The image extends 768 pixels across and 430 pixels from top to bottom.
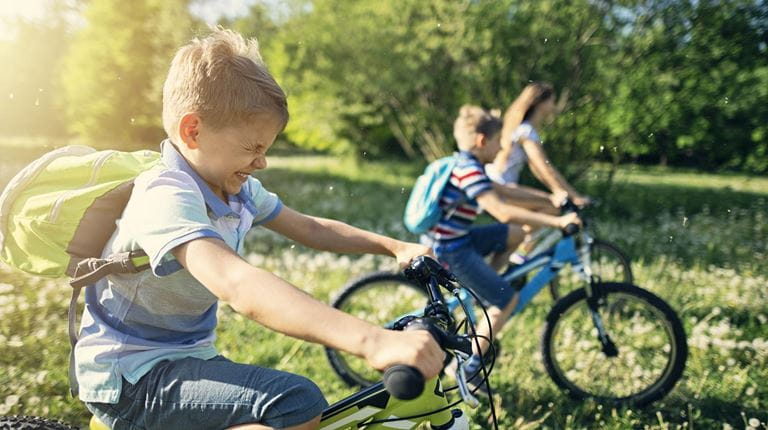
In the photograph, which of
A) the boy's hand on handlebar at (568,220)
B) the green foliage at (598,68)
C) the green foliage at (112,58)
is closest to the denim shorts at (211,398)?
the boy's hand on handlebar at (568,220)

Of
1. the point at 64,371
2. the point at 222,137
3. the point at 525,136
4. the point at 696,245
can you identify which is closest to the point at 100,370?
the point at 222,137

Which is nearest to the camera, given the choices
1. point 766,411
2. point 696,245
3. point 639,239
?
point 766,411

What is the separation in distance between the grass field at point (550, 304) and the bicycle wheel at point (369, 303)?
112mm

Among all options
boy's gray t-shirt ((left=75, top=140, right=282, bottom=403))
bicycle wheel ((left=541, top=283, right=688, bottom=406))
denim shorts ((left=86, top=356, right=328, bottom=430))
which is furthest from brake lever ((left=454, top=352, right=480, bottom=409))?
bicycle wheel ((left=541, top=283, right=688, bottom=406))

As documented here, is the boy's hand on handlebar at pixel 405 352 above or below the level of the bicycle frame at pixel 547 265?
below

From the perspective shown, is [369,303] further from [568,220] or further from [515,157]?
[515,157]

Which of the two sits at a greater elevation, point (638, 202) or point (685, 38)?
point (685, 38)

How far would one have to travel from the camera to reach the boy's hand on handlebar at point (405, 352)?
134 cm

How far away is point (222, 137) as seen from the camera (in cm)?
179

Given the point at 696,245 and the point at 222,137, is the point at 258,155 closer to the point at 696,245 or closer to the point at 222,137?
the point at 222,137

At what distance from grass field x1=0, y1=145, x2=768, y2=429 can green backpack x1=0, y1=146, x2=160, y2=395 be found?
1.86m

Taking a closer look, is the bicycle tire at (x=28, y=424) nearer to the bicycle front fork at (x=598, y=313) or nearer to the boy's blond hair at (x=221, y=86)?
the boy's blond hair at (x=221, y=86)

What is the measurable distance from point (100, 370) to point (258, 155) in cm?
74

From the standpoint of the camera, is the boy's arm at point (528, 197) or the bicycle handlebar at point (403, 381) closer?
the bicycle handlebar at point (403, 381)
